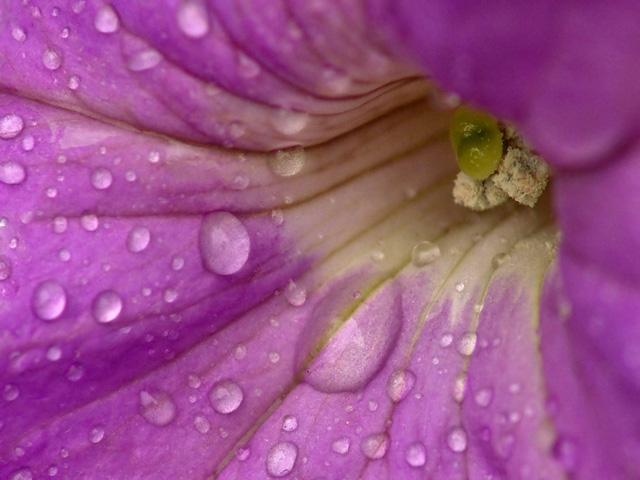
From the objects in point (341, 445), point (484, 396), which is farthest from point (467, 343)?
point (341, 445)

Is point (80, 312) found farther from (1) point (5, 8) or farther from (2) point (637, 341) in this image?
(2) point (637, 341)

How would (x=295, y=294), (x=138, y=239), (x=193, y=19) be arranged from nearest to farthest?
(x=193, y=19) → (x=138, y=239) → (x=295, y=294)

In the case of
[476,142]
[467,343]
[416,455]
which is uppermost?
[476,142]

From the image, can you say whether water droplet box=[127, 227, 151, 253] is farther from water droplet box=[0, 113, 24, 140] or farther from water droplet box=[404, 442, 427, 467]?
water droplet box=[404, 442, 427, 467]

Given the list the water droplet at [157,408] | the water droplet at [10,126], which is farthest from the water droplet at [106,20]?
the water droplet at [157,408]

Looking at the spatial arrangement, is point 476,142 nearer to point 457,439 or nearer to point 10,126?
point 457,439

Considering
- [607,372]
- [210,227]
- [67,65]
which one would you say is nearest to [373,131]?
[210,227]

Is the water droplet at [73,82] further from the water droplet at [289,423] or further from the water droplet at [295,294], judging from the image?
the water droplet at [289,423]
